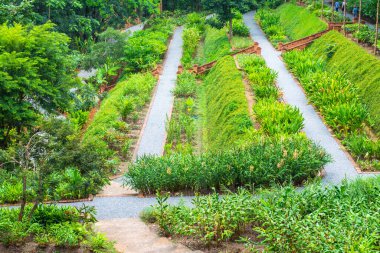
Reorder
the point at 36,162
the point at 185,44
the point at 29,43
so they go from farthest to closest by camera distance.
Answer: the point at 185,44 < the point at 29,43 < the point at 36,162

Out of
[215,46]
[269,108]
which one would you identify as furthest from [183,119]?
[215,46]

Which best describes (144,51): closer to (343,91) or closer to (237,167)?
(343,91)

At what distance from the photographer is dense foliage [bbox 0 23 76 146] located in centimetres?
2142

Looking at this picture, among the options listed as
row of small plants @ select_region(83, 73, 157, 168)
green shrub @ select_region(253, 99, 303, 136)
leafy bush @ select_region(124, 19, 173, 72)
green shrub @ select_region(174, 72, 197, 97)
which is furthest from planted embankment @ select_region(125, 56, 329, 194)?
leafy bush @ select_region(124, 19, 173, 72)

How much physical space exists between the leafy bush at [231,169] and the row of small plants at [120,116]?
7.06 feet

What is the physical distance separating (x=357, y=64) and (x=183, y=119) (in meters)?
7.74

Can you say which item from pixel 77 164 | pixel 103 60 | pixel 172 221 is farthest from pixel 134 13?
pixel 172 221

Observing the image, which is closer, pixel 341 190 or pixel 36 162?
pixel 341 190

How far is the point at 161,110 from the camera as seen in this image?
28.1m

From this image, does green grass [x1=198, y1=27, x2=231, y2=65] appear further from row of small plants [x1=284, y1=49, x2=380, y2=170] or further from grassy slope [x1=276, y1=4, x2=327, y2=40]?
row of small plants [x1=284, y1=49, x2=380, y2=170]

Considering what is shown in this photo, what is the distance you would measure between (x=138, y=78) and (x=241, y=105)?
1030cm

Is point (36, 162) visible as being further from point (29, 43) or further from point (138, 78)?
point (138, 78)

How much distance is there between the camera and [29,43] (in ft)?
73.7

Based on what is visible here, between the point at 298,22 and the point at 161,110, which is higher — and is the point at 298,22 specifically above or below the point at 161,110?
above
